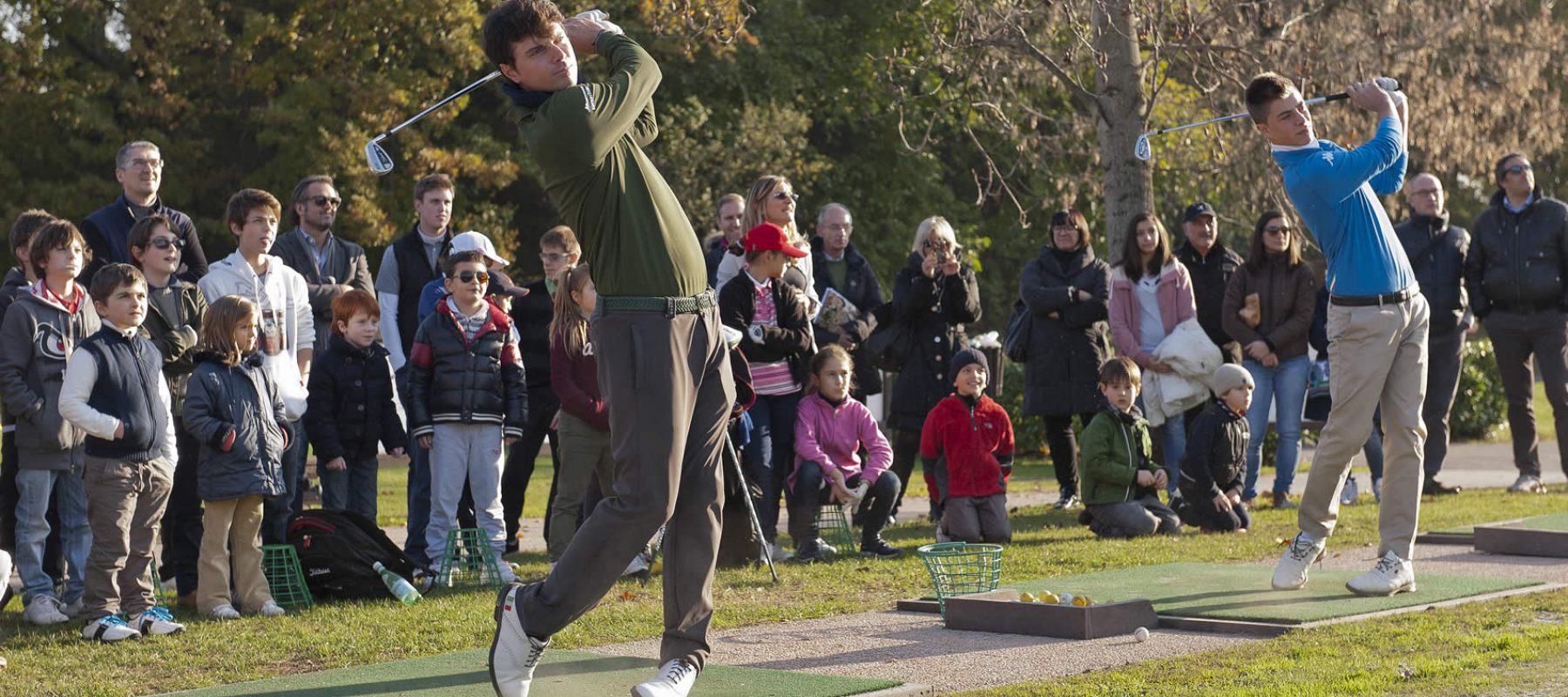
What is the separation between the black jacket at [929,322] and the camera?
11875 millimetres

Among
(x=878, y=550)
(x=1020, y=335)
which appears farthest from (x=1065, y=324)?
(x=878, y=550)

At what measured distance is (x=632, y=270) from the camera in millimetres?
5566

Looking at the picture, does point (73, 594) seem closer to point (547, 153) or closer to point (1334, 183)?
point (547, 153)

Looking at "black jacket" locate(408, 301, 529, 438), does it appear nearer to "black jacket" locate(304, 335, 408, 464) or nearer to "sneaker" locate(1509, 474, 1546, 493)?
"black jacket" locate(304, 335, 408, 464)

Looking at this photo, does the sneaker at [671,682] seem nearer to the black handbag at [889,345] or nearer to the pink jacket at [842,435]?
the pink jacket at [842,435]

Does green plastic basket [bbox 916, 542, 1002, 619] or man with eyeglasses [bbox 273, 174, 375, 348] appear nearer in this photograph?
green plastic basket [bbox 916, 542, 1002, 619]

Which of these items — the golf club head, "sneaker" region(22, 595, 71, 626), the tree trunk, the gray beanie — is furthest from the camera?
the tree trunk

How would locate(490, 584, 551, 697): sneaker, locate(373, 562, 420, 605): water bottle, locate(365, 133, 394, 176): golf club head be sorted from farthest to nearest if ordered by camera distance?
locate(365, 133, 394, 176): golf club head
locate(373, 562, 420, 605): water bottle
locate(490, 584, 551, 697): sneaker

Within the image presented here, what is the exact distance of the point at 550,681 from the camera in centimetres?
618

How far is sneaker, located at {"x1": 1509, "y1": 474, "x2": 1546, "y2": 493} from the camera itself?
13594 millimetres

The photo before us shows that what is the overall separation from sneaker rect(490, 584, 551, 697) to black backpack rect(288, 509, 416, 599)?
3266 mm

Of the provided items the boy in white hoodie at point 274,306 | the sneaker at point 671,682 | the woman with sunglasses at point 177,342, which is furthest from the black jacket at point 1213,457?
the sneaker at point 671,682

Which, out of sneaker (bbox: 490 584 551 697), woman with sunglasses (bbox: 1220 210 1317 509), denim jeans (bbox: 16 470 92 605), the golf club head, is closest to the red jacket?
woman with sunglasses (bbox: 1220 210 1317 509)

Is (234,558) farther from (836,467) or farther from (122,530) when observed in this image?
(836,467)
